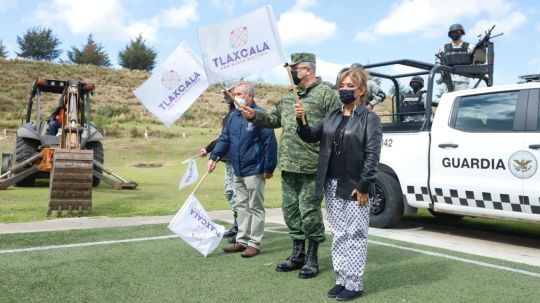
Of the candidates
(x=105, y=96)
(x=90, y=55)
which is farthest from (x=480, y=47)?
(x=90, y=55)

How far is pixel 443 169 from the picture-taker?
6.38m

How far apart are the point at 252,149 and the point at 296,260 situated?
3.97ft

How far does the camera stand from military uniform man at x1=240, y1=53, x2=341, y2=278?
4.50 m

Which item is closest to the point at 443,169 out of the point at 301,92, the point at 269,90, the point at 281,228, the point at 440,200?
the point at 440,200

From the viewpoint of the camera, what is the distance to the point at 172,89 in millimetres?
5590

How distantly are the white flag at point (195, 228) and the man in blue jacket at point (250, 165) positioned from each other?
0.30m

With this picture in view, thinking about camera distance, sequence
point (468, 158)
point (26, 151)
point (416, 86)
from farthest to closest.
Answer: point (26, 151) → point (416, 86) → point (468, 158)

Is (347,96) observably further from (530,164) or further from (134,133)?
(134,133)

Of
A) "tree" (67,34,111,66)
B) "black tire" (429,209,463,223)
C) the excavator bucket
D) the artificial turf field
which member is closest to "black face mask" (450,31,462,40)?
"black tire" (429,209,463,223)

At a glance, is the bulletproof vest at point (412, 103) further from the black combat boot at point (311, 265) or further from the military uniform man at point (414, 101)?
the black combat boot at point (311, 265)

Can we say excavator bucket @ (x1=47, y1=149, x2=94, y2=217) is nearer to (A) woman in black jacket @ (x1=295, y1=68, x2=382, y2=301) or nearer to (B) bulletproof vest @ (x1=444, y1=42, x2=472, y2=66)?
(A) woman in black jacket @ (x1=295, y1=68, x2=382, y2=301)

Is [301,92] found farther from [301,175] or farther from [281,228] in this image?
[281,228]

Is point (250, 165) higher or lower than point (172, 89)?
lower

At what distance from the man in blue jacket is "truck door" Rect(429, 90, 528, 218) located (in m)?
2.24
